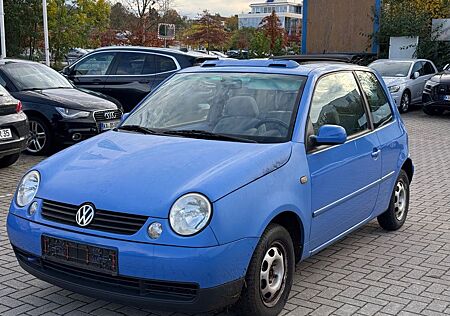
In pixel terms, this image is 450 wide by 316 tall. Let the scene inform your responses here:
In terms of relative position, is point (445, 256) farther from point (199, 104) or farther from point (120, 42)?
point (120, 42)

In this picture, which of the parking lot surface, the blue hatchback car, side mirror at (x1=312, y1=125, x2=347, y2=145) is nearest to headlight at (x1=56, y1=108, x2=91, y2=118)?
the parking lot surface

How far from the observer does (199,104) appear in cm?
477

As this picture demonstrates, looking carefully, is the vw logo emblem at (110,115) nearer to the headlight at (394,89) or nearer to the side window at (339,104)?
the side window at (339,104)

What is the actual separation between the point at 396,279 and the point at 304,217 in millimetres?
1200

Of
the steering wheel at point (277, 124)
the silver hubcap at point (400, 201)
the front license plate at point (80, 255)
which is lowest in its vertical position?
the silver hubcap at point (400, 201)

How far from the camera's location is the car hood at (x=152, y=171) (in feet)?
11.6

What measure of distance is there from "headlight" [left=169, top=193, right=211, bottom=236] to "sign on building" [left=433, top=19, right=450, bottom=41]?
21.5 m

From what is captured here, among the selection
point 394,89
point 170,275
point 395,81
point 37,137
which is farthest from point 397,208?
point 395,81

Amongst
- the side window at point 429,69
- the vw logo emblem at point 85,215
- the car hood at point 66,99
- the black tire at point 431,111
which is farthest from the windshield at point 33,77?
the side window at point 429,69

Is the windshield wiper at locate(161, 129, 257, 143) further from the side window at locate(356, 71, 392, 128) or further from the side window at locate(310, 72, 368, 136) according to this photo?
the side window at locate(356, 71, 392, 128)

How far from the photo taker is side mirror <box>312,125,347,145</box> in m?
4.31

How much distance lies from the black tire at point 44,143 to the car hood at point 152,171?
5553 mm

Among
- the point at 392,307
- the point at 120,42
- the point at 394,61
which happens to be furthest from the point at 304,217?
the point at 120,42

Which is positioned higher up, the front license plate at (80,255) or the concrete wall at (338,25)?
the concrete wall at (338,25)
